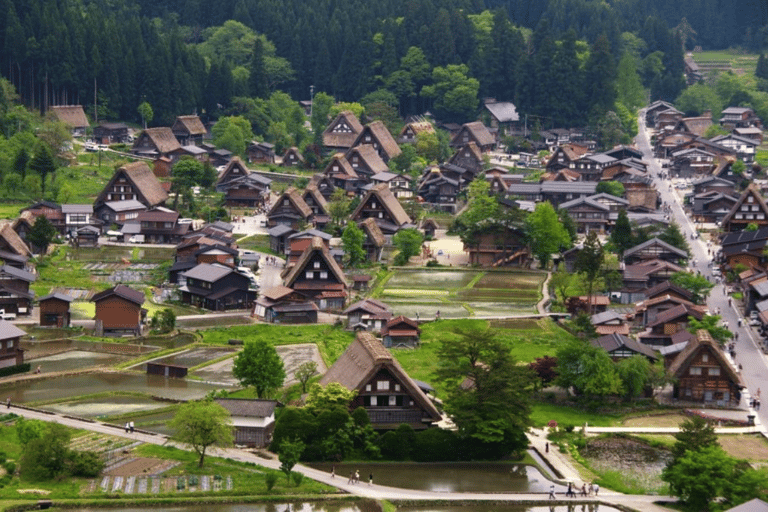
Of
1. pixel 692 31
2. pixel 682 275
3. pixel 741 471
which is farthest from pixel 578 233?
pixel 692 31

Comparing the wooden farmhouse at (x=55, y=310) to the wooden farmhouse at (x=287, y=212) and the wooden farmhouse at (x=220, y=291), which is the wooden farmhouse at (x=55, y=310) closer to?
the wooden farmhouse at (x=220, y=291)

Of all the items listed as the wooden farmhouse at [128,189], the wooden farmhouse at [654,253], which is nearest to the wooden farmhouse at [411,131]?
the wooden farmhouse at [128,189]

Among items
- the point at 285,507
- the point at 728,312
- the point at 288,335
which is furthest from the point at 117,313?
the point at 728,312

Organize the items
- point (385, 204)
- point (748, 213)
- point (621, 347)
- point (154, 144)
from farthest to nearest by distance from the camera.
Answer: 1. point (154, 144)
2. point (748, 213)
3. point (385, 204)
4. point (621, 347)

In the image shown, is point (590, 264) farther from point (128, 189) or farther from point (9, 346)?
point (128, 189)

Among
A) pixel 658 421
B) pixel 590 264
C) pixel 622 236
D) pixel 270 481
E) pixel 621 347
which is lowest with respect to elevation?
pixel 270 481

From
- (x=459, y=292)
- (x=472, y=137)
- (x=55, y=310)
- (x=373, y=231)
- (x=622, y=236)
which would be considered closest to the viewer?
(x=55, y=310)

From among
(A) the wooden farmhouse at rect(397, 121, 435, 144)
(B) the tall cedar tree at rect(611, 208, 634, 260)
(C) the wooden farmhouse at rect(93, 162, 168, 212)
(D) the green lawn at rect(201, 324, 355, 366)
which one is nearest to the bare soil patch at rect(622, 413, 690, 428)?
(D) the green lawn at rect(201, 324, 355, 366)
